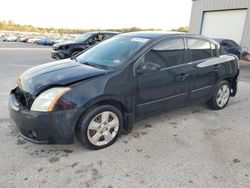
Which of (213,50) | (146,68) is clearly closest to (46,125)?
(146,68)

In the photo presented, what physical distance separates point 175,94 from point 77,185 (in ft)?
6.79

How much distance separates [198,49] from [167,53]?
0.80 meters

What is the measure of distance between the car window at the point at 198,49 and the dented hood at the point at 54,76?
1709 millimetres

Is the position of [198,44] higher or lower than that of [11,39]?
higher

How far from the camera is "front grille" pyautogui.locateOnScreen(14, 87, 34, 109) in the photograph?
262 cm

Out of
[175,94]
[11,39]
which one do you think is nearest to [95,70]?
[175,94]

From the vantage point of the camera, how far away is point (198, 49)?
3854 mm

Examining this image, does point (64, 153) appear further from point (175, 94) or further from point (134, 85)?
point (175, 94)

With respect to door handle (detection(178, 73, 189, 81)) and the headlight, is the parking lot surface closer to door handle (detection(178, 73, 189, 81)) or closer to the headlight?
the headlight

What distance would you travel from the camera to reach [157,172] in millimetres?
2475

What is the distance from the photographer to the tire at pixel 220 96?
4324mm

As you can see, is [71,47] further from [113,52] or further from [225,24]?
[225,24]

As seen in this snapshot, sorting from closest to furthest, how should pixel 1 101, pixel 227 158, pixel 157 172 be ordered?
pixel 157 172 < pixel 227 158 < pixel 1 101

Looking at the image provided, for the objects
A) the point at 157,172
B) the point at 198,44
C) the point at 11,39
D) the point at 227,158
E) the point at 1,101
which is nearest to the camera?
the point at 157,172
